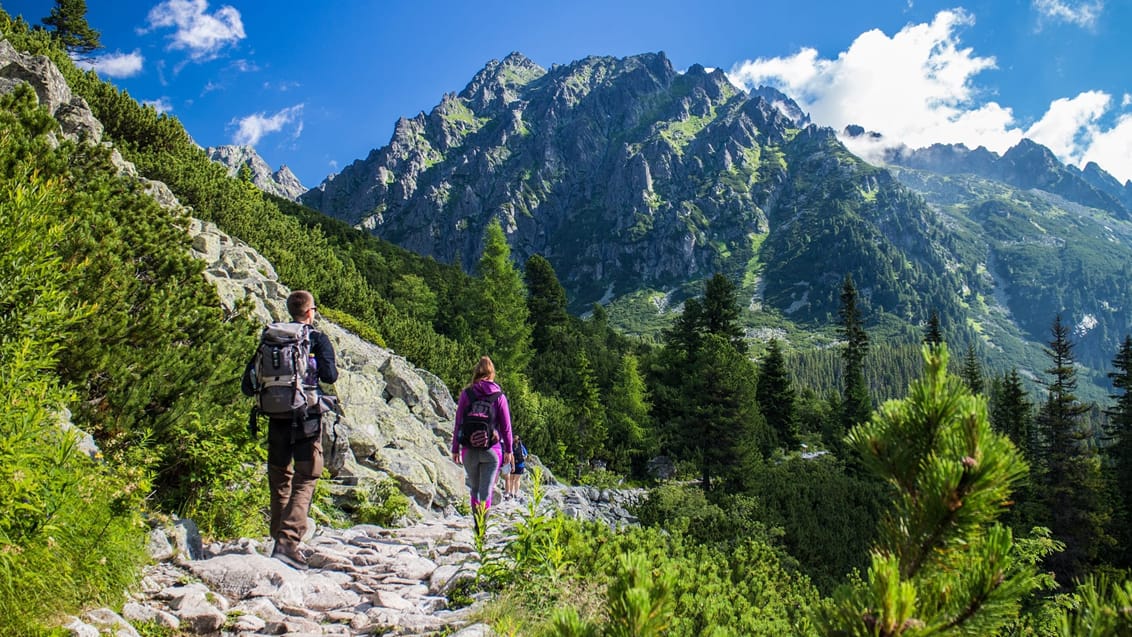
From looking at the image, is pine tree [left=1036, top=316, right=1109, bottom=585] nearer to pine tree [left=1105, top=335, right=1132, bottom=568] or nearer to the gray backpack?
pine tree [left=1105, top=335, right=1132, bottom=568]

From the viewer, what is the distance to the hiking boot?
18.7ft

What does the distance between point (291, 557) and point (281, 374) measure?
→ 200 centimetres

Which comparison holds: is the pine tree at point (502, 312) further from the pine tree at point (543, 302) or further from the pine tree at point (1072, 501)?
the pine tree at point (1072, 501)

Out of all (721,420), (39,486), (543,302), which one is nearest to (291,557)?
(39,486)

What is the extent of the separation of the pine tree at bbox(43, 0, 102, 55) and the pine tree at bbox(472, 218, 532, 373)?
26743 mm

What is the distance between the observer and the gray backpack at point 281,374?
17.1 feet

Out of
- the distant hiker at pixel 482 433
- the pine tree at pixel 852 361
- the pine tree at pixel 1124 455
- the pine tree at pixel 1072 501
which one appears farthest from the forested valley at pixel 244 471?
the pine tree at pixel 852 361

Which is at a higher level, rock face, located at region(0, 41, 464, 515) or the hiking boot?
rock face, located at region(0, 41, 464, 515)

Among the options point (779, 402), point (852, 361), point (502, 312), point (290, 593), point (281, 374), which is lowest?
point (290, 593)

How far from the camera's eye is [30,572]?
9.13 ft

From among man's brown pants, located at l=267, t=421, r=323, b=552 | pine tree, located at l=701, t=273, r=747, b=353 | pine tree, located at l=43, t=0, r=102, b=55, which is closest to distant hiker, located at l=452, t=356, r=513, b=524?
man's brown pants, located at l=267, t=421, r=323, b=552

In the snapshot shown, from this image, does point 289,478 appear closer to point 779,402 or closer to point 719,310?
point 719,310

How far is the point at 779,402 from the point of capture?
3934 centimetres

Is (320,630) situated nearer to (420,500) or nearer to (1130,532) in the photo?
(420,500)
